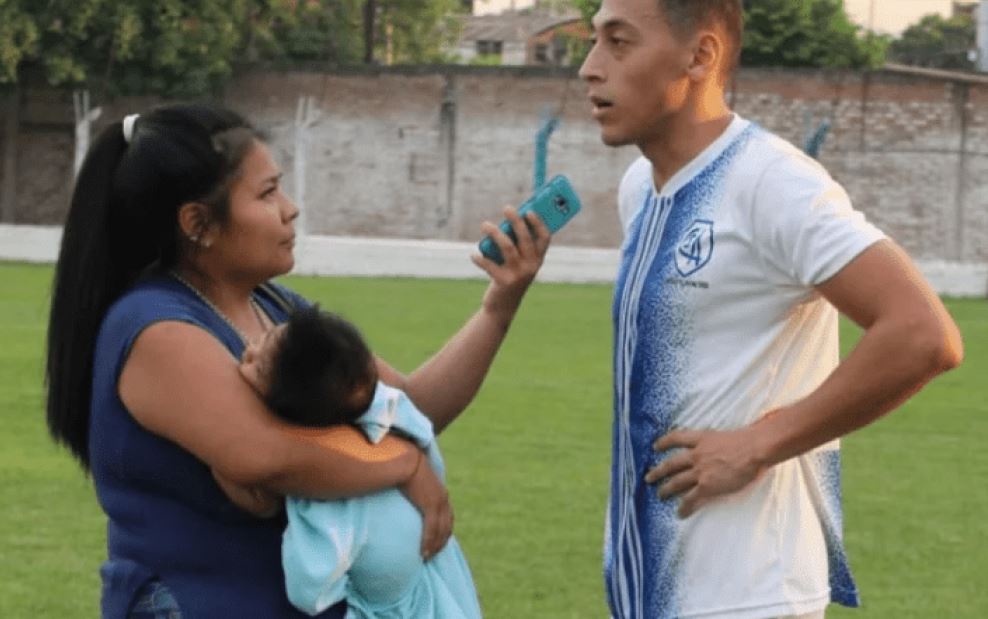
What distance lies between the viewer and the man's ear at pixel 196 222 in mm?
3857

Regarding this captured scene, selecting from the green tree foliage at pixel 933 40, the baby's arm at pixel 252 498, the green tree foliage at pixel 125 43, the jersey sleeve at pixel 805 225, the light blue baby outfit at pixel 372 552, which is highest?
the jersey sleeve at pixel 805 225

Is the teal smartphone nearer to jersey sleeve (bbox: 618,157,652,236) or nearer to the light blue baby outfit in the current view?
jersey sleeve (bbox: 618,157,652,236)

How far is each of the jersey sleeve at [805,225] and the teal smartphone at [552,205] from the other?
50 cm

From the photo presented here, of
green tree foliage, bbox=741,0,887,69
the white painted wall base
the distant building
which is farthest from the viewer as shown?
the distant building

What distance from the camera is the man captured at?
12.1ft

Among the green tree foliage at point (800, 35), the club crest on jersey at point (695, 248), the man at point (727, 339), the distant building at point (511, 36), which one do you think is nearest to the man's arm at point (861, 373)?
the man at point (727, 339)

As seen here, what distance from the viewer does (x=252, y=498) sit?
369 cm

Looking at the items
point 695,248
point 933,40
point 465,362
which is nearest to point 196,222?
point 465,362

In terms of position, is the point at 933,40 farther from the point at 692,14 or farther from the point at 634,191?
the point at 692,14

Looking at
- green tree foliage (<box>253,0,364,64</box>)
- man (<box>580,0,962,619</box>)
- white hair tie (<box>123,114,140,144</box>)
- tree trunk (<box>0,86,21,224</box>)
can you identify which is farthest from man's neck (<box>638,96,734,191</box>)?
green tree foliage (<box>253,0,364,64</box>)

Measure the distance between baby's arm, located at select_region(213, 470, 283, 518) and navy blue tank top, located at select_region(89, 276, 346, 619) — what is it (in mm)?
27

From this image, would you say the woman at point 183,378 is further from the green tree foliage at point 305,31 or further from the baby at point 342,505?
the green tree foliage at point 305,31

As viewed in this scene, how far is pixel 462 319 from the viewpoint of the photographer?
2325 cm

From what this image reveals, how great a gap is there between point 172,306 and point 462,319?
64.0 ft
